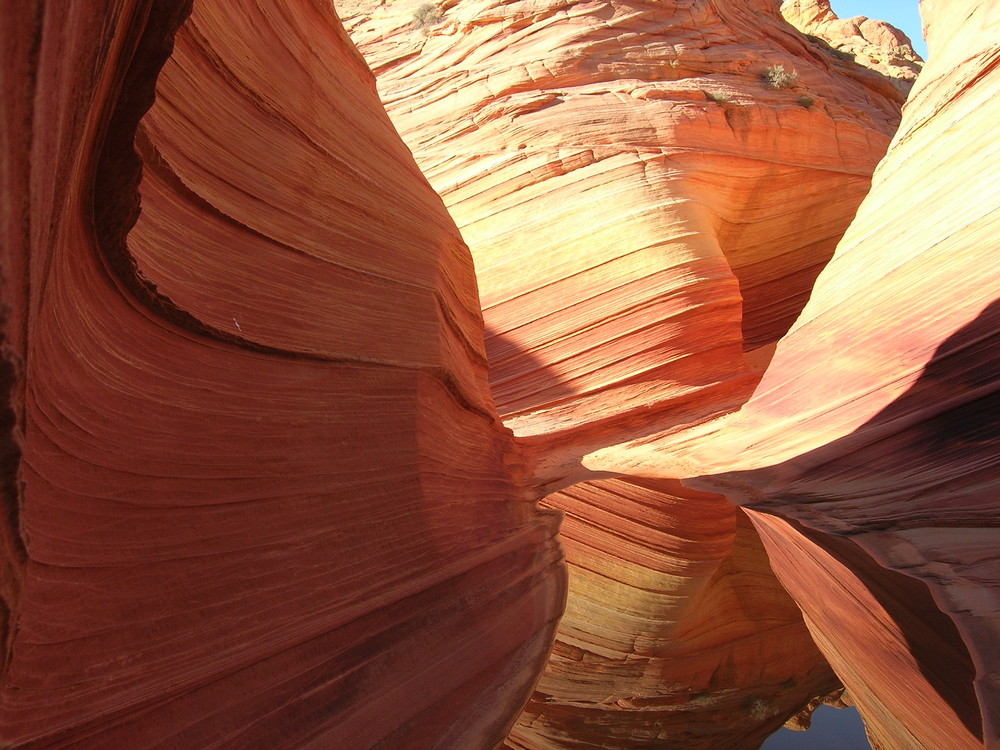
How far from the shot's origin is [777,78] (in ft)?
24.7

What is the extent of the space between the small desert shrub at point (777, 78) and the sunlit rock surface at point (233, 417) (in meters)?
5.18

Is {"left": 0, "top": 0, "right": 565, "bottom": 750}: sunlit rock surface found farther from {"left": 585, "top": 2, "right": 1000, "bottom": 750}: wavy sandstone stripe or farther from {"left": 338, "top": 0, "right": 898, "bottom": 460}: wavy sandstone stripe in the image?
{"left": 338, "top": 0, "right": 898, "bottom": 460}: wavy sandstone stripe

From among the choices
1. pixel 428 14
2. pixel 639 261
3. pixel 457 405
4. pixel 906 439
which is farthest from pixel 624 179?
pixel 906 439

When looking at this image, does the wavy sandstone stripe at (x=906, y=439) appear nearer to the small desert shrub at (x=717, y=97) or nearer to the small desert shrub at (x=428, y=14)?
the small desert shrub at (x=717, y=97)

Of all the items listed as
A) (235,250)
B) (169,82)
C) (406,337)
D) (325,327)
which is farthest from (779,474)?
(169,82)

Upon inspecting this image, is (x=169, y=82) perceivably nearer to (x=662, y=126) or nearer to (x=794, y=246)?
(x=662, y=126)

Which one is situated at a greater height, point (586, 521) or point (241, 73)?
point (241, 73)

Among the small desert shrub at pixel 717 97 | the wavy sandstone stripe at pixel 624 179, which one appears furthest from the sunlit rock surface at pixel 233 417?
the small desert shrub at pixel 717 97

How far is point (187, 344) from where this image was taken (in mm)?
2201

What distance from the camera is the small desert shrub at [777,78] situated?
24.7ft

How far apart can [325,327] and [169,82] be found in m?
0.91

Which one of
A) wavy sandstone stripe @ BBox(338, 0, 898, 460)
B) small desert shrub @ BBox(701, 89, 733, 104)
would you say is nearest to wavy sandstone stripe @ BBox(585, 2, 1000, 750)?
wavy sandstone stripe @ BBox(338, 0, 898, 460)

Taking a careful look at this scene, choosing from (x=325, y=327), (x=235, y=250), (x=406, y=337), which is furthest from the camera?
(x=406, y=337)

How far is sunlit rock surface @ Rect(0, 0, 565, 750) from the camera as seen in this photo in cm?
149
